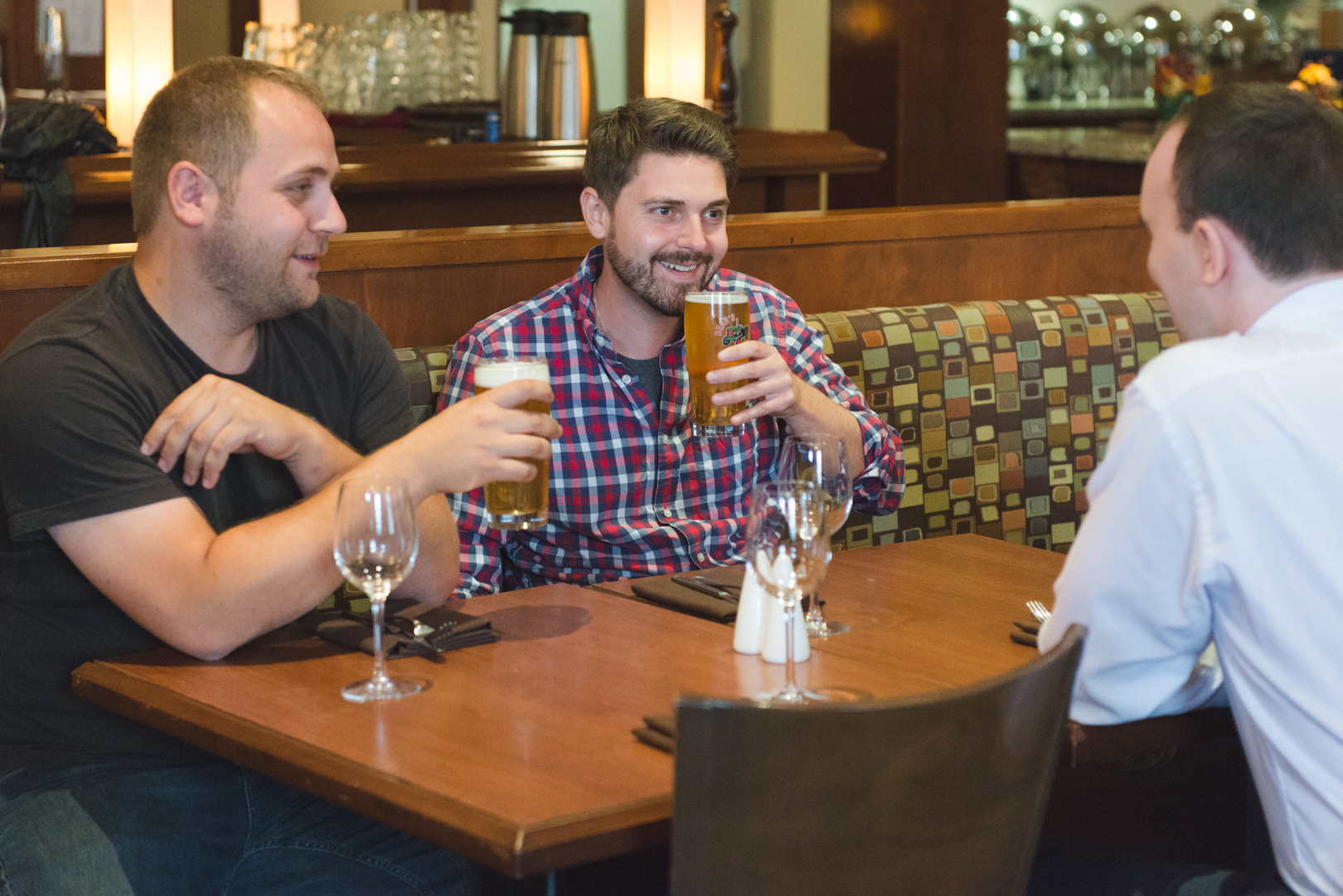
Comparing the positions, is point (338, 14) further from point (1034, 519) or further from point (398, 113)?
point (1034, 519)

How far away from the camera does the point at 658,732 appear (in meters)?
1.43

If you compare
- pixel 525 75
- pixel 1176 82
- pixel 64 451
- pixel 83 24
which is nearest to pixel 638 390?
pixel 64 451

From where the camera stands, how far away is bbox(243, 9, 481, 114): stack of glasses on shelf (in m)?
5.13

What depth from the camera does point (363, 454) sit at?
2.06 m

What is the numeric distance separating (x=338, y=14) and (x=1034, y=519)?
18.9 ft

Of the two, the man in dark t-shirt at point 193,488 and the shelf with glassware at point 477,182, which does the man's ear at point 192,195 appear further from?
the shelf with glassware at point 477,182

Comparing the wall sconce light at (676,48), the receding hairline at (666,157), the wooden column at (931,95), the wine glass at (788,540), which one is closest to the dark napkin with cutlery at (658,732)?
the wine glass at (788,540)

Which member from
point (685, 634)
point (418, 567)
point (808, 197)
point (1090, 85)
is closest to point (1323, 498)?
point (685, 634)

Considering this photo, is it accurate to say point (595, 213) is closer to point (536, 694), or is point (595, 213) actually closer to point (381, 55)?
point (536, 694)

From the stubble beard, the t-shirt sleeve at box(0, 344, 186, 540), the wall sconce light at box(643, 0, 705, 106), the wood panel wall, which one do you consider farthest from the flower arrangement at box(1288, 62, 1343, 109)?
the t-shirt sleeve at box(0, 344, 186, 540)

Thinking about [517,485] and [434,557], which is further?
[434,557]

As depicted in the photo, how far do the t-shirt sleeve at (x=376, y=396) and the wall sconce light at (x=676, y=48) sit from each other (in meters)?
2.09

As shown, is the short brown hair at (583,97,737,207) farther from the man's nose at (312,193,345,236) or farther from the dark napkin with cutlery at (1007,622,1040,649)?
the dark napkin with cutlery at (1007,622,1040,649)

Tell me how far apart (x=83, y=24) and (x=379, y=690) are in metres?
6.76
